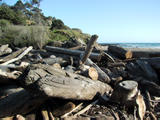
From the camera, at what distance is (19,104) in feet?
8.98

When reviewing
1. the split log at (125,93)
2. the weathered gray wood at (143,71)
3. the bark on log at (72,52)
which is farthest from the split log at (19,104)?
the bark on log at (72,52)

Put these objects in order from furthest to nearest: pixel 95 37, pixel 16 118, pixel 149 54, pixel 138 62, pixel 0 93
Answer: pixel 149 54 → pixel 95 37 → pixel 138 62 → pixel 0 93 → pixel 16 118

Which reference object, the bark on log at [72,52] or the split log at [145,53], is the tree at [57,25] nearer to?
the bark on log at [72,52]

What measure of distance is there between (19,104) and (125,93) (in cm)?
Answer: 223

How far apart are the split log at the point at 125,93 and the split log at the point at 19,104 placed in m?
1.61

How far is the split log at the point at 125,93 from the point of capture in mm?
2963

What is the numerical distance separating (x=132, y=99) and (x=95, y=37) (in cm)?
312

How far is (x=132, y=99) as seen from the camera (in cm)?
306

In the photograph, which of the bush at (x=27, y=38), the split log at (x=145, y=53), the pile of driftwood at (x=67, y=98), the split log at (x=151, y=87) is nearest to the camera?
the pile of driftwood at (x=67, y=98)

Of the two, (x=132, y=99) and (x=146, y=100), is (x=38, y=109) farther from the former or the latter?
(x=146, y=100)

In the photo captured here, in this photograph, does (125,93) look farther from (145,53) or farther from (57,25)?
(57,25)

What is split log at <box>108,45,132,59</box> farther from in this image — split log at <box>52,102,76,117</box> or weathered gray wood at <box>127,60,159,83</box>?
split log at <box>52,102,76,117</box>

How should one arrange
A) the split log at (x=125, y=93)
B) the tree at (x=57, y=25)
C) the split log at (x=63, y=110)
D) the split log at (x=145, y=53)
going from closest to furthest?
the split log at (x=63, y=110) < the split log at (x=125, y=93) < the split log at (x=145, y=53) < the tree at (x=57, y=25)

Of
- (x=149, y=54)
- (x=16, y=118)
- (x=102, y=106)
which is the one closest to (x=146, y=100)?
(x=102, y=106)
